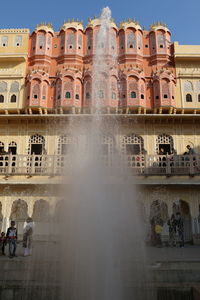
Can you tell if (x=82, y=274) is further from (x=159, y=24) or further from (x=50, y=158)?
(x=159, y=24)

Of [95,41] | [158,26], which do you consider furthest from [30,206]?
[158,26]

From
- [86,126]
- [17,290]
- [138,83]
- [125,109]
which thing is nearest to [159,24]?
[138,83]

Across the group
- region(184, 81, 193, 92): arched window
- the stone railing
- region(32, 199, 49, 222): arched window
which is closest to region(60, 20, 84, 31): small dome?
region(184, 81, 193, 92): arched window

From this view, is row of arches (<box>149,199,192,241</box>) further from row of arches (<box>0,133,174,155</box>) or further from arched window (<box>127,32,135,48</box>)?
arched window (<box>127,32,135,48</box>)

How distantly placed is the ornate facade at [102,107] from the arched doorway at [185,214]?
55 millimetres

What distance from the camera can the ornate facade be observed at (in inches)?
629

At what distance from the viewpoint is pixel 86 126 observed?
19844 mm

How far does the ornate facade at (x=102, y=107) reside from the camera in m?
16.0

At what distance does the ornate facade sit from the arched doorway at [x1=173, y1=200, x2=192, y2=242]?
0.05m

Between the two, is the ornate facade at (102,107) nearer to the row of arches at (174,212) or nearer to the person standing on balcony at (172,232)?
the row of arches at (174,212)

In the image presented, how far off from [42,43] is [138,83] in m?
7.59

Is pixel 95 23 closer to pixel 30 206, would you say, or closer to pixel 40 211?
pixel 40 211

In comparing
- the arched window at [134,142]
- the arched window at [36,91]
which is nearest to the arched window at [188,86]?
the arched window at [134,142]

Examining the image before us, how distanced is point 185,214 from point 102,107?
27.3 feet
